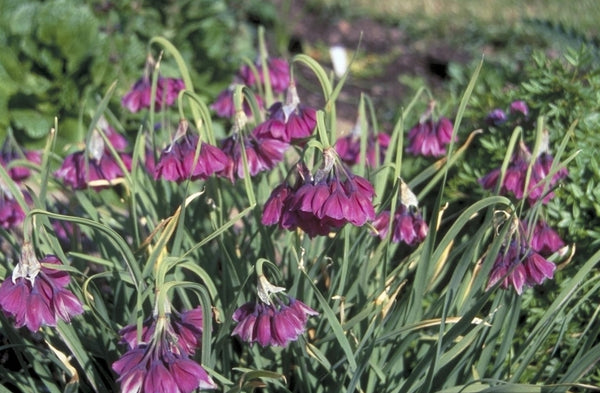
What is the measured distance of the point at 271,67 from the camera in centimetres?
271

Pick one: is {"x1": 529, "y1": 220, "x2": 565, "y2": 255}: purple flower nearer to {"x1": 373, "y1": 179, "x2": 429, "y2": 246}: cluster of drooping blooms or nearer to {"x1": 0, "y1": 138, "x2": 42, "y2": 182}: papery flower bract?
{"x1": 373, "y1": 179, "x2": 429, "y2": 246}: cluster of drooping blooms

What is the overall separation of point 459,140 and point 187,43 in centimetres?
190

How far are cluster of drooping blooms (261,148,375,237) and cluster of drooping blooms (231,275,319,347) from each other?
0.46ft

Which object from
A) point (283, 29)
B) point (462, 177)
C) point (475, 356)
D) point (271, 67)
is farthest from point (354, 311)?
point (283, 29)

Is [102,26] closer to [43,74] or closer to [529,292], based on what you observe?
[43,74]

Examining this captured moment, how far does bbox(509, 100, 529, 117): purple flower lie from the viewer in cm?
261

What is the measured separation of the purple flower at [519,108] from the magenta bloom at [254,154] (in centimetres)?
88

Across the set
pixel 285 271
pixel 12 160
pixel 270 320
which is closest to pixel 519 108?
pixel 285 271

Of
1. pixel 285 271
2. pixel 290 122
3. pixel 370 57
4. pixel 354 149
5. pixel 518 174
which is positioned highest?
pixel 290 122

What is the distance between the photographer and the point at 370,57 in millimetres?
5660

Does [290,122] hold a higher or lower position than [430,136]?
higher

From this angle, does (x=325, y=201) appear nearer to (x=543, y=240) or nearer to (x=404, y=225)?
(x=404, y=225)

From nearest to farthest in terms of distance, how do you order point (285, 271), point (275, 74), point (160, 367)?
point (160, 367), point (285, 271), point (275, 74)

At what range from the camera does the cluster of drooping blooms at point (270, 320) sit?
173cm
